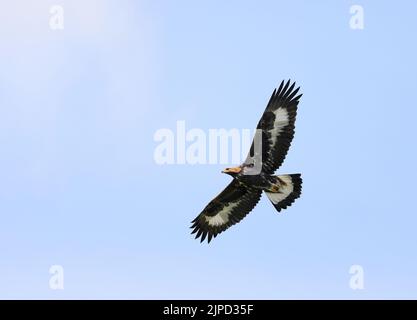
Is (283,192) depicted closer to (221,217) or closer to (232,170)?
(232,170)

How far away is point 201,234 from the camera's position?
19141 millimetres

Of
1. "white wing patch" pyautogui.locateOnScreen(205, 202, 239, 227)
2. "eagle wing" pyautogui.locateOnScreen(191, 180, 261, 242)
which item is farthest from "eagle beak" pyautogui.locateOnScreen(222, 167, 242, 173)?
"white wing patch" pyautogui.locateOnScreen(205, 202, 239, 227)

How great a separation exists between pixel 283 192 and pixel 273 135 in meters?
1.16

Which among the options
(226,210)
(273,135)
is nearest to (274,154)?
(273,135)

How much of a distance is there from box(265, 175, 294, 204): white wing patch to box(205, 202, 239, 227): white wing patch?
1.13 m

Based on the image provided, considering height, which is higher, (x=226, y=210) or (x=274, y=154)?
(x=274, y=154)

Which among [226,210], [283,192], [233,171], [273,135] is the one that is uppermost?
[273,135]

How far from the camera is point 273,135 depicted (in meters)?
17.4

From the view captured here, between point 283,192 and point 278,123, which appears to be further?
point 283,192

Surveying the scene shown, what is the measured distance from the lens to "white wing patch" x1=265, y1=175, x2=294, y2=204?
17469 mm

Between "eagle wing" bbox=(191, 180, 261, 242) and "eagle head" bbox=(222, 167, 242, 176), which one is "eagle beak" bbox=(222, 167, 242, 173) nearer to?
"eagle head" bbox=(222, 167, 242, 176)
